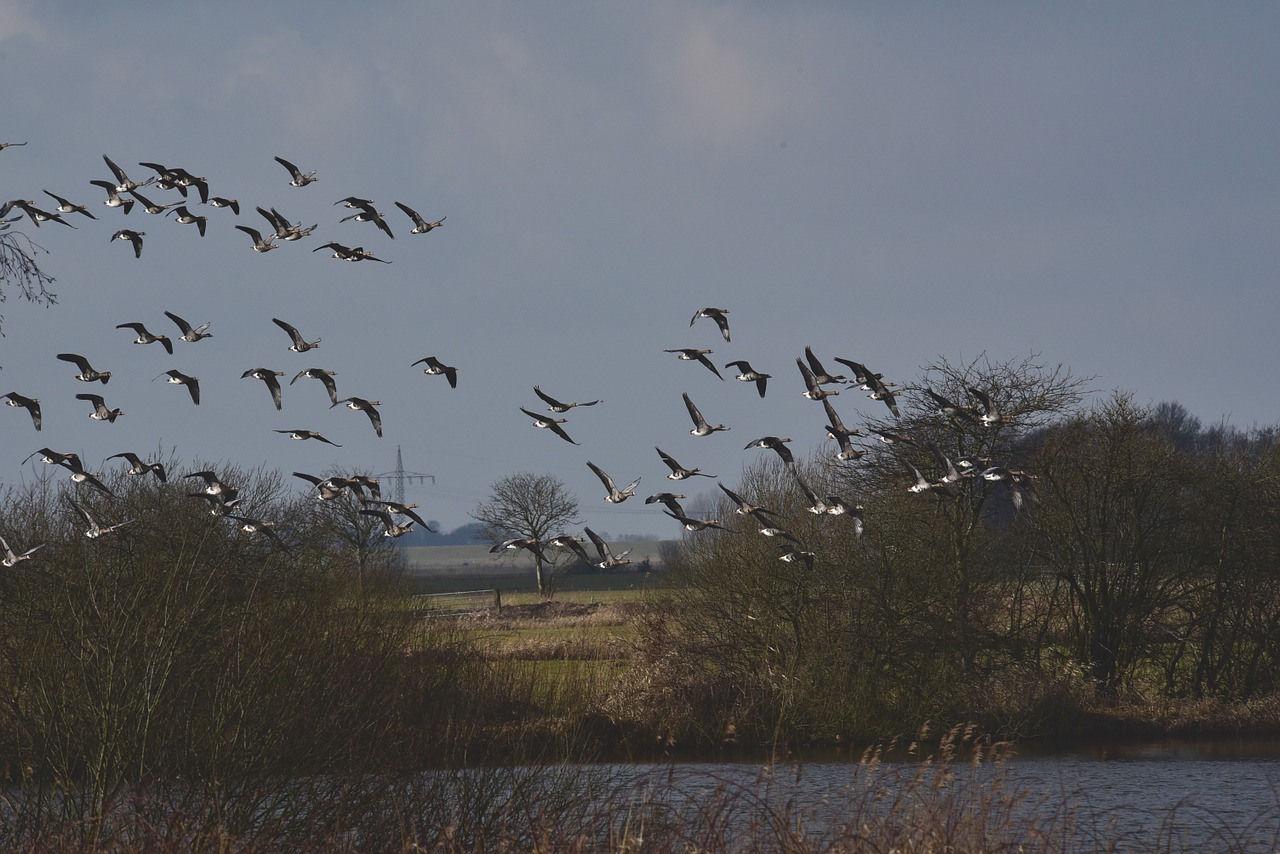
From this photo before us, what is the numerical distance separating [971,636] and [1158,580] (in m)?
5.66

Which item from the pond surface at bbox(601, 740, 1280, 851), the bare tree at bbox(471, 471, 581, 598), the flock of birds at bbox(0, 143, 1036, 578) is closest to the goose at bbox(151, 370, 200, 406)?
the flock of birds at bbox(0, 143, 1036, 578)

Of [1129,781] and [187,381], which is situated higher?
[187,381]

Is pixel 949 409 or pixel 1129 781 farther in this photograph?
pixel 949 409

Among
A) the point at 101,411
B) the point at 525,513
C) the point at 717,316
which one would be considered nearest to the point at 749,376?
the point at 717,316

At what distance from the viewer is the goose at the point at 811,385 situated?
1844cm

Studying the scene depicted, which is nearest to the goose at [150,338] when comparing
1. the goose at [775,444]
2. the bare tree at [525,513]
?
the goose at [775,444]

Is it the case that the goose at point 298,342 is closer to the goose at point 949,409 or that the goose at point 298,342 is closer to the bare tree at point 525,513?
the goose at point 949,409

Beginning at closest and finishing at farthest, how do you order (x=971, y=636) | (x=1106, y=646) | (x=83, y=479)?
(x=83, y=479), (x=971, y=636), (x=1106, y=646)

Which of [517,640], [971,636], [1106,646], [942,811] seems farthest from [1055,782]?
[517,640]

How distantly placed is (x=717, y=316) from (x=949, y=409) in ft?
22.3

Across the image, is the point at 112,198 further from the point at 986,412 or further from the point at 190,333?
the point at 986,412

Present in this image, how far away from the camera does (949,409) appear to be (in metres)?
24.8

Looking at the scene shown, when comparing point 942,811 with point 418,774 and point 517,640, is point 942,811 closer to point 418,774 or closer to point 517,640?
point 418,774

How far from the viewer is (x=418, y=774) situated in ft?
39.4
